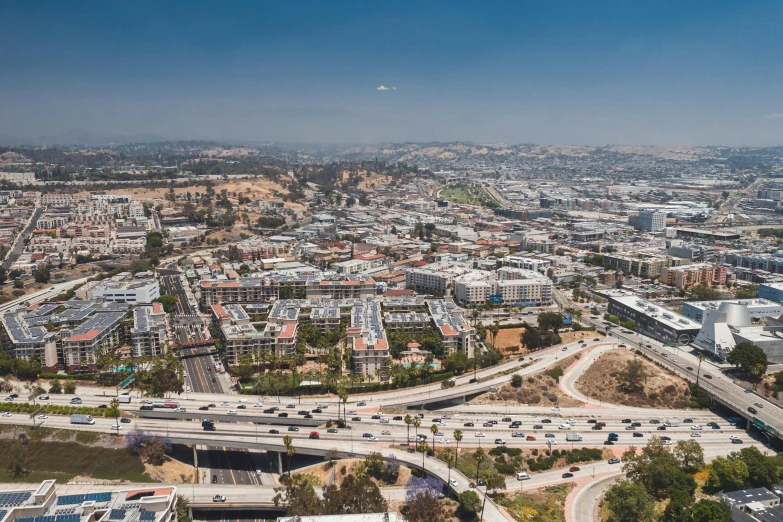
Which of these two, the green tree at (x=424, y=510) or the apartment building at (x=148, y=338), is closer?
the green tree at (x=424, y=510)

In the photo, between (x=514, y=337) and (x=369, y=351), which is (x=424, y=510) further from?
(x=514, y=337)

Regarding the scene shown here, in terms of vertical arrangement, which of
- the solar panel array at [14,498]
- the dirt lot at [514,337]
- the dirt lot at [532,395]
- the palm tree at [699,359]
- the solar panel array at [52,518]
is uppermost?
the solar panel array at [52,518]

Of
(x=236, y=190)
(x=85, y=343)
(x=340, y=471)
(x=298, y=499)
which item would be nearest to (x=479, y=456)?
(x=340, y=471)

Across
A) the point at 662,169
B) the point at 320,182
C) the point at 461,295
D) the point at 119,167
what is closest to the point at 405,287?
the point at 461,295

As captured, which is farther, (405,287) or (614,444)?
(405,287)

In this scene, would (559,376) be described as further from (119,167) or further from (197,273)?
(119,167)

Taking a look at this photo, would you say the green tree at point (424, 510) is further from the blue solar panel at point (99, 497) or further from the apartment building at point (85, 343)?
the apartment building at point (85, 343)

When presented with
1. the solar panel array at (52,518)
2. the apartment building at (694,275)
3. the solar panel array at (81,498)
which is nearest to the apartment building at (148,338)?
the solar panel array at (81,498)
